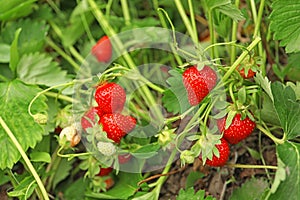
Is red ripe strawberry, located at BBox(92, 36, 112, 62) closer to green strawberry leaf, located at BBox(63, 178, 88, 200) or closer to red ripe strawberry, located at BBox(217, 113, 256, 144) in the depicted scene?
green strawberry leaf, located at BBox(63, 178, 88, 200)

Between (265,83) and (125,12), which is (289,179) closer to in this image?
(265,83)

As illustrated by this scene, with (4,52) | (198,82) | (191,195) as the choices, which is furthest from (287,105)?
(4,52)

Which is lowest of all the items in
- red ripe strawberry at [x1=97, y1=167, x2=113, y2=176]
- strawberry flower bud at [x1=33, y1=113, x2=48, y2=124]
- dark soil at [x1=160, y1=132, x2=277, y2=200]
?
dark soil at [x1=160, y1=132, x2=277, y2=200]

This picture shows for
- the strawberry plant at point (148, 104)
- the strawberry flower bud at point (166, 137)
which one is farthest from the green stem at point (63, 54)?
the strawberry flower bud at point (166, 137)

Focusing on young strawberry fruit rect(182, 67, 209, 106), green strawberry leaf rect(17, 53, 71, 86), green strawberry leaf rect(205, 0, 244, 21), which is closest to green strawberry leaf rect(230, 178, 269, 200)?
young strawberry fruit rect(182, 67, 209, 106)

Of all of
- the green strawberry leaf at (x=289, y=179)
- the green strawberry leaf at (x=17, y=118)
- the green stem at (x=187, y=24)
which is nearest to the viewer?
the green strawberry leaf at (x=289, y=179)

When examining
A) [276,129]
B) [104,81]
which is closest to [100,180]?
[104,81]

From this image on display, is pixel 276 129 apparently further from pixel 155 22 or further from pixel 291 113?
pixel 155 22

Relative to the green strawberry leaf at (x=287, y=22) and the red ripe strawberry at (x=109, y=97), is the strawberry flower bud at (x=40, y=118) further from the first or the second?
the green strawberry leaf at (x=287, y=22)
